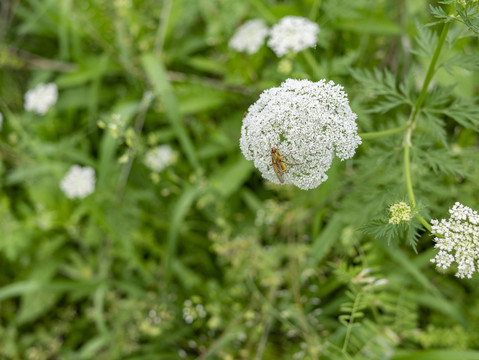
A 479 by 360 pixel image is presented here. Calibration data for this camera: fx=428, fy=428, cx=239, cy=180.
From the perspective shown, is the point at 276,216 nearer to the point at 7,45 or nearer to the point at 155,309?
the point at 155,309

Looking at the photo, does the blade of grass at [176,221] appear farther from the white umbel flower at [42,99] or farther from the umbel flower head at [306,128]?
the umbel flower head at [306,128]

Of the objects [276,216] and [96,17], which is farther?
[96,17]

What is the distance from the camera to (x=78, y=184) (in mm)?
4289

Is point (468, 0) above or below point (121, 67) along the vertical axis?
above

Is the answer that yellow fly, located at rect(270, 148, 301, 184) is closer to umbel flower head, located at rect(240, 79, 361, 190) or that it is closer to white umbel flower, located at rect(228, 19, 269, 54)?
umbel flower head, located at rect(240, 79, 361, 190)

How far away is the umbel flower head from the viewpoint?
1.77m

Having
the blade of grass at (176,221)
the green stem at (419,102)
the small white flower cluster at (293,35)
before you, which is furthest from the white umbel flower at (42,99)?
the green stem at (419,102)

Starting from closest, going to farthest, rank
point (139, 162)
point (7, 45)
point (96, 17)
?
point (139, 162) < point (96, 17) < point (7, 45)

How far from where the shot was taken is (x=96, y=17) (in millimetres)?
4832

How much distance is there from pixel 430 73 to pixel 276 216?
2008 mm

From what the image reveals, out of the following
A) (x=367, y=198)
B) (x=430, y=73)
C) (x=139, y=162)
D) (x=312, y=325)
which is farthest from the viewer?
(x=139, y=162)

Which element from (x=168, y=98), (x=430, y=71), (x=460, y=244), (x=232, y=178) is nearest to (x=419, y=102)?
(x=430, y=71)

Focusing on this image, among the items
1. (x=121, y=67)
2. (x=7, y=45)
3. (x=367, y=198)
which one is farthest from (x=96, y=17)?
(x=367, y=198)

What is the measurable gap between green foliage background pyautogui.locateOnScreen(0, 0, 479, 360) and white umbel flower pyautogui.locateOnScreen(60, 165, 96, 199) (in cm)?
10
